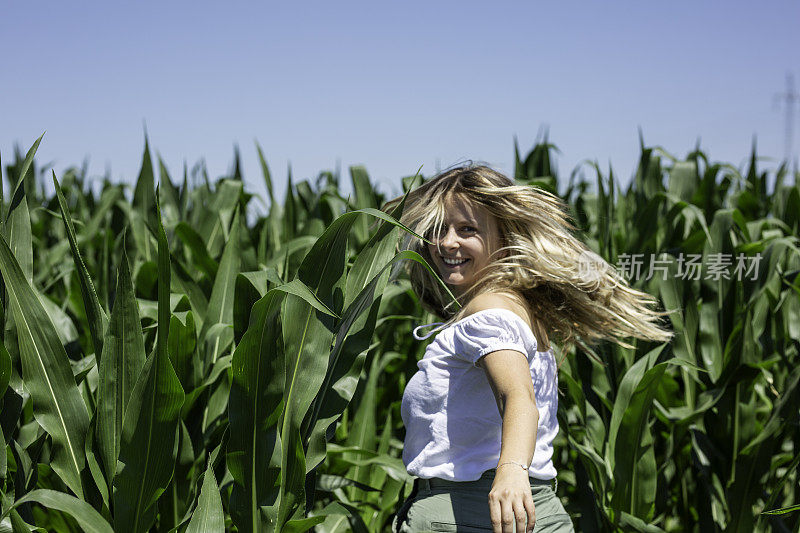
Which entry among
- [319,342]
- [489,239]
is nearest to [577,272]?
Result: [489,239]

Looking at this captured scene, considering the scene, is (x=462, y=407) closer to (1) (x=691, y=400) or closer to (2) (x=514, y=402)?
(2) (x=514, y=402)

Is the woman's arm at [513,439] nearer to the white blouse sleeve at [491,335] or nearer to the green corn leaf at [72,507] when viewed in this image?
the white blouse sleeve at [491,335]

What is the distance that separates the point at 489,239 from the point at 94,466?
0.80 metres

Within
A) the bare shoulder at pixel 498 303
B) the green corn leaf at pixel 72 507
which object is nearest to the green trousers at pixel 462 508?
the bare shoulder at pixel 498 303

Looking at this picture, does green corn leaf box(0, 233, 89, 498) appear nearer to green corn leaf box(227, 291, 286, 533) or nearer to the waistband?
green corn leaf box(227, 291, 286, 533)

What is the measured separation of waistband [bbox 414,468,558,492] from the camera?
1.26 meters

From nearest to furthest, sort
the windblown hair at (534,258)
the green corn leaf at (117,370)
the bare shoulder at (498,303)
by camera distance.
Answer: the green corn leaf at (117,370)
the bare shoulder at (498,303)
the windblown hair at (534,258)

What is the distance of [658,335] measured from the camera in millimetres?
1550

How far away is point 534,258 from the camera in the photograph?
140 centimetres

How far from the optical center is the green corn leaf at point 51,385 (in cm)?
108

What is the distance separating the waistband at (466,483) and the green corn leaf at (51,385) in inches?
22.4

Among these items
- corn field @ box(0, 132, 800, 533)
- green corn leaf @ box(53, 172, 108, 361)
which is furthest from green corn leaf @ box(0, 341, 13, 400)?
green corn leaf @ box(53, 172, 108, 361)

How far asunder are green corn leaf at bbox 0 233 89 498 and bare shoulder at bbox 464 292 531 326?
25.8 inches

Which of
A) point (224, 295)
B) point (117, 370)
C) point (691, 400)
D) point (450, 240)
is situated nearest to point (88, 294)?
point (117, 370)
